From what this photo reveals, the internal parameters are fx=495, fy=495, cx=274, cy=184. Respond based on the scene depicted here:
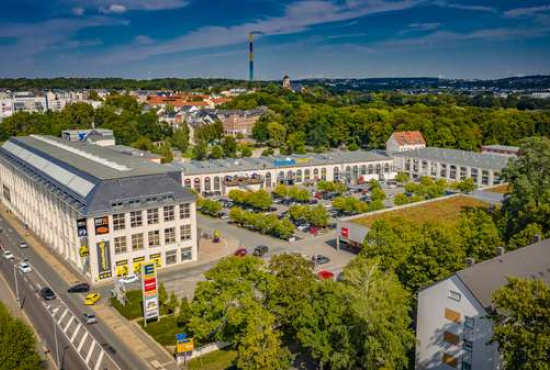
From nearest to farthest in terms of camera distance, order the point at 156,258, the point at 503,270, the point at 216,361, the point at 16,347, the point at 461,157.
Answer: the point at 16,347, the point at 503,270, the point at 216,361, the point at 156,258, the point at 461,157

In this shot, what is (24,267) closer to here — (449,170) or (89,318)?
(89,318)

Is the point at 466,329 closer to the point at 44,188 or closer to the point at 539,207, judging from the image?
the point at 539,207

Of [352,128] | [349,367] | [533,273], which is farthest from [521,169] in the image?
[352,128]

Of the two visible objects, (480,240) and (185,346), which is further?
(480,240)

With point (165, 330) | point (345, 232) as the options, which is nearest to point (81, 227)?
point (165, 330)

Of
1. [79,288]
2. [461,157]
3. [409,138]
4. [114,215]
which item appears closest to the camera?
[79,288]

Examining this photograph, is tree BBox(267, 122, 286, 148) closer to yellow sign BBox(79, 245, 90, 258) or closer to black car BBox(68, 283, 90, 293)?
yellow sign BBox(79, 245, 90, 258)

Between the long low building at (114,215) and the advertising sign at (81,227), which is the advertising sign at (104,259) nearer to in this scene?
the long low building at (114,215)
